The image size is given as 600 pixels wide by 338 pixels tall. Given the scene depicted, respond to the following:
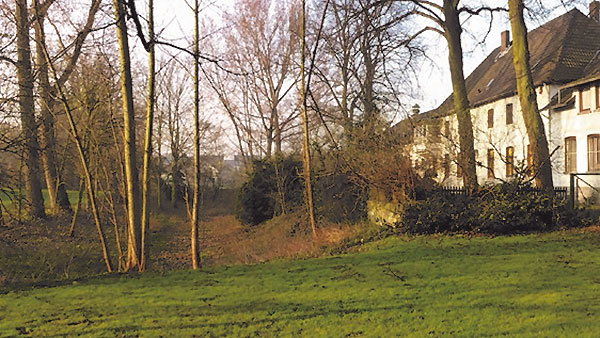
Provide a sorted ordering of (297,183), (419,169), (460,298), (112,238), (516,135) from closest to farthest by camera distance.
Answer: (460,298) < (419,169) < (112,238) < (297,183) < (516,135)

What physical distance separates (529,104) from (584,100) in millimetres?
12696

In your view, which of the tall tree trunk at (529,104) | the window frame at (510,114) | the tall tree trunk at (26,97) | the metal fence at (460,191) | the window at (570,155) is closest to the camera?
the tall tree trunk at (26,97)

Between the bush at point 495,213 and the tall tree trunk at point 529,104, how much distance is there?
674 millimetres

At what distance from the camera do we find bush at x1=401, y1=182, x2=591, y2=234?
511 inches

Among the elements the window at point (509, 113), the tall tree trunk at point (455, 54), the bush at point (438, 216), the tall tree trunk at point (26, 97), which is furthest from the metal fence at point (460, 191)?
the window at point (509, 113)

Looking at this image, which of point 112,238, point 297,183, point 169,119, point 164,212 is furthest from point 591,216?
point 169,119

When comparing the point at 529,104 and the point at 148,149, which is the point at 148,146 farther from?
the point at 529,104

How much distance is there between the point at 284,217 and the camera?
2352 centimetres

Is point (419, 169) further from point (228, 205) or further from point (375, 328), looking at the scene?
point (228, 205)

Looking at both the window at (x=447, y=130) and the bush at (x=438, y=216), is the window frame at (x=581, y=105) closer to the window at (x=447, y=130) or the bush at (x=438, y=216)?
the window at (x=447, y=130)

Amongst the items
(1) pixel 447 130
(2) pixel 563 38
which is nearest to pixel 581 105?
(2) pixel 563 38

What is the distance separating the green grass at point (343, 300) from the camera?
18.9 ft

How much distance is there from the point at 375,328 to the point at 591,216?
10782mm

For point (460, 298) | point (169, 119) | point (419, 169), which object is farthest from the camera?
point (169, 119)
